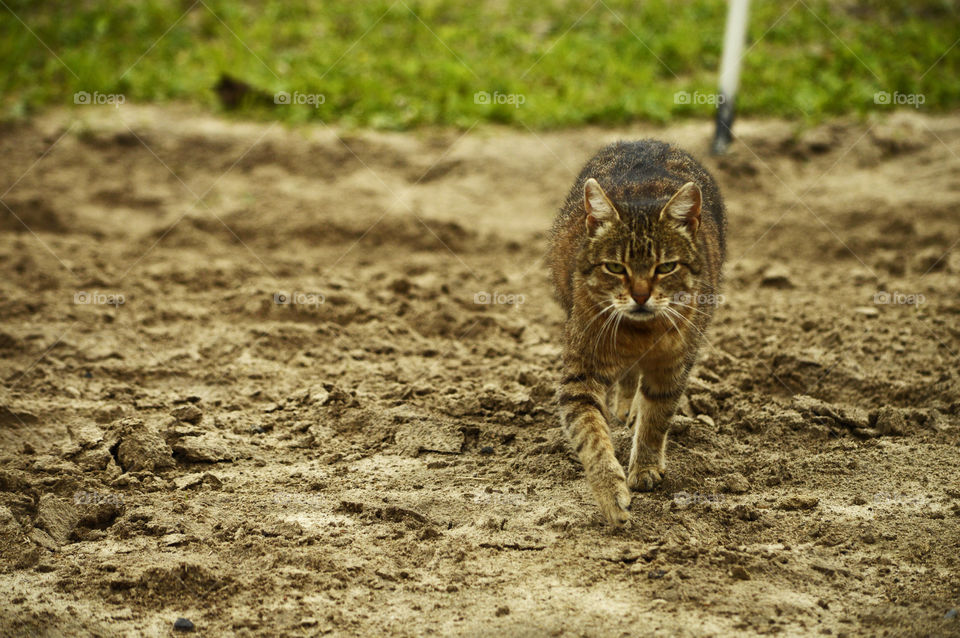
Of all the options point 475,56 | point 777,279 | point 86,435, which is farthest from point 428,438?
point 475,56

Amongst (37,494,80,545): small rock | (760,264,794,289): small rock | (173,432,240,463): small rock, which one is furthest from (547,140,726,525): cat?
(37,494,80,545): small rock

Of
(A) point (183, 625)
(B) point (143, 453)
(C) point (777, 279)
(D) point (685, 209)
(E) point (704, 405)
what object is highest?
(D) point (685, 209)

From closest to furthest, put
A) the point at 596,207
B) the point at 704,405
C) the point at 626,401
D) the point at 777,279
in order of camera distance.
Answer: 1. the point at 596,207
2. the point at 704,405
3. the point at 626,401
4. the point at 777,279

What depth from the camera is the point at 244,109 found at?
30.8ft

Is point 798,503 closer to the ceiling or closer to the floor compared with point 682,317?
closer to the floor

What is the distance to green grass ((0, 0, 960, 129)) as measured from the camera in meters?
9.28

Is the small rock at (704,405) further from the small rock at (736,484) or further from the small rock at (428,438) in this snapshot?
the small rock at (428,438)

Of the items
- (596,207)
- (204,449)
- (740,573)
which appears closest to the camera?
(740,573)

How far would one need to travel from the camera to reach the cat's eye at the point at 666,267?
14.0 ft

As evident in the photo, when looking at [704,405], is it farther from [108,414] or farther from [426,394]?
[108,414]

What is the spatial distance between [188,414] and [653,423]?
2575 millimetres

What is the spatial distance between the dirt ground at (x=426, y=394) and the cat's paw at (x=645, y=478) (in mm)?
73

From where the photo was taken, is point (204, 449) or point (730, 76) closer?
point (204, 449)

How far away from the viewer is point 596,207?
4.37 m
